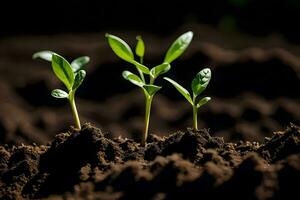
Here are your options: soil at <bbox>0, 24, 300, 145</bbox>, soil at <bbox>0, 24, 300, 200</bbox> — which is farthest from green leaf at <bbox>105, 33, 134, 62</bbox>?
soil at <bbox>0, 24, 300, 145</bbox>

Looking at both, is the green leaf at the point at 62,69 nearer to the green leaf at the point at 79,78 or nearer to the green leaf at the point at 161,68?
the green leaf at the point at 79,78

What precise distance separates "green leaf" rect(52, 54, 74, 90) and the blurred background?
1335 mm

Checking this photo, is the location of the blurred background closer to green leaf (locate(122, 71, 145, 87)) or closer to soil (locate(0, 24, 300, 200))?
soil (locate(0, 24, 300, 200))

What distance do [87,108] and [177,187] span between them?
211 centimetres

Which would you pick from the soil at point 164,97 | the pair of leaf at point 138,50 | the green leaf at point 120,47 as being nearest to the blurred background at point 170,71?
the soil at point 164,97

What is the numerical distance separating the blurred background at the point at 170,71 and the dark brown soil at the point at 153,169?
137cm

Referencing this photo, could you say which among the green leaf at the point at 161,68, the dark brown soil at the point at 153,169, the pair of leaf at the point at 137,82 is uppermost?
the green leaf at the point at 161,68

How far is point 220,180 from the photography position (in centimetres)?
139

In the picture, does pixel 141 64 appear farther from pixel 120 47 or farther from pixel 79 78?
pixel 79 78

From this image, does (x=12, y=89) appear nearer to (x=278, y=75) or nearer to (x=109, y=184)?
(x=278, y=75)

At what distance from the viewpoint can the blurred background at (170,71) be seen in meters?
3.22

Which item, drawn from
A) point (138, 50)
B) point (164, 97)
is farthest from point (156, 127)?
point (138, 50)

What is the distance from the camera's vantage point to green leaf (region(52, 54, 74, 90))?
1.75 metres

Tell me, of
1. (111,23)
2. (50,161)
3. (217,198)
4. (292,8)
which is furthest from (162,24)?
(217,198)
